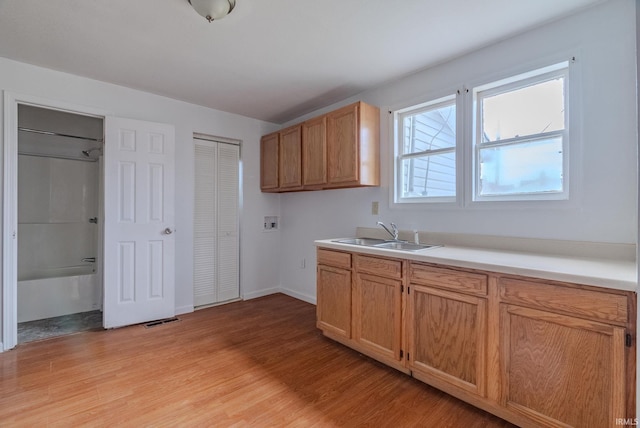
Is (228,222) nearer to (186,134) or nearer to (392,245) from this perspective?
(186,134)

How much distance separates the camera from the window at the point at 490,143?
1.99m

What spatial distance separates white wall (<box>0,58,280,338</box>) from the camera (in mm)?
2613

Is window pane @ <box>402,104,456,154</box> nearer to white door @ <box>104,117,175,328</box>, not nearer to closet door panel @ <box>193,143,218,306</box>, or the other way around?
closet door panel @ <box>193,143,218,306</box>

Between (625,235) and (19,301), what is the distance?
5.21 metres

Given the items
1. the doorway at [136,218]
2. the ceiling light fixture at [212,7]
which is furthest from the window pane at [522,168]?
the doorway at [136,218]

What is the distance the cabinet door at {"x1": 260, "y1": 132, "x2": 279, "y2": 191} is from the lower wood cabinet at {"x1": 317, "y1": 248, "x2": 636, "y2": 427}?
196cm

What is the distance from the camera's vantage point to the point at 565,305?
137 centimetres

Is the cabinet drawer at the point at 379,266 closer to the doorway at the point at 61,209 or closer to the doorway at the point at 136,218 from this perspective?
the doorway at the point at 136,218

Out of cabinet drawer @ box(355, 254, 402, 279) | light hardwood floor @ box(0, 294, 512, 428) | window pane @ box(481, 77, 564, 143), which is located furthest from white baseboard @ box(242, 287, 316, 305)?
window pane @ box(481, 77, 564, 143)

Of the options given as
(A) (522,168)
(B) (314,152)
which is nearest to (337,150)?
(B) (314,152)

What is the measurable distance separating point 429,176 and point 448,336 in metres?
1.46

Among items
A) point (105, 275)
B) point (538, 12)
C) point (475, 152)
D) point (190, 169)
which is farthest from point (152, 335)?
point (538, 12)

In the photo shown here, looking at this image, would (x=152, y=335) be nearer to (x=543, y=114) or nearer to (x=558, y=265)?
(x=558, y=265)

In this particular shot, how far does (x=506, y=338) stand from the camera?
1565mm
